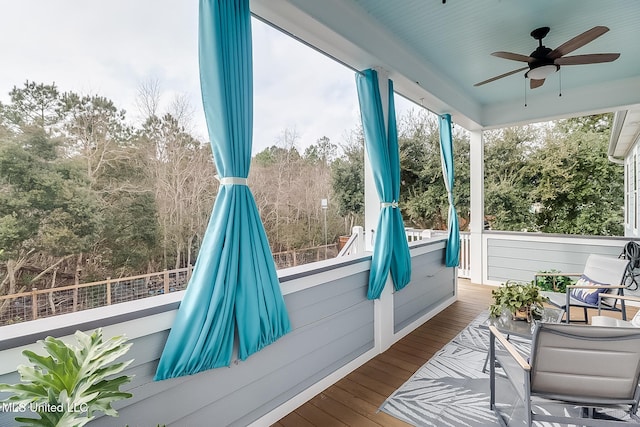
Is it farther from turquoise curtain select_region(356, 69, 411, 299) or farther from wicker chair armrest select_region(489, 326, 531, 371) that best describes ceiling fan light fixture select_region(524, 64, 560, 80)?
wicker chair armrest select_region(489, 326, 531, 371)

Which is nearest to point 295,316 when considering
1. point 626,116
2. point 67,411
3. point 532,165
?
point 67,411

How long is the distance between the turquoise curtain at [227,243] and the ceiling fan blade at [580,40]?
2.44 m

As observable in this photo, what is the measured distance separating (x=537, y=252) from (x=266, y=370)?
481cm

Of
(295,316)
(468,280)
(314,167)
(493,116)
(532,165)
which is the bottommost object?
(468,280)

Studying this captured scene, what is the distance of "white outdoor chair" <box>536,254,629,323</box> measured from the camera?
9.67ft

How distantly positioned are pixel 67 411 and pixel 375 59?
2.91 meters

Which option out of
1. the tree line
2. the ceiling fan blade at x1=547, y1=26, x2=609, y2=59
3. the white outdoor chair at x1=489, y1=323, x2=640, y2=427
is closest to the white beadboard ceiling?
the ceiling fan blade at x1=547, y1=26, x2=609, y2=59

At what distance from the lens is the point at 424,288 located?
3.67 meters

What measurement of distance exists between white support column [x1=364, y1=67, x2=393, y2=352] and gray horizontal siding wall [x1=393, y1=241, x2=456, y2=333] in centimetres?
19

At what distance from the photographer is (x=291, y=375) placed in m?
2.05

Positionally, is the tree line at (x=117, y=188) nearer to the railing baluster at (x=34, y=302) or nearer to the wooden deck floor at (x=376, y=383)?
the railing baluster at (x=34, y=302)

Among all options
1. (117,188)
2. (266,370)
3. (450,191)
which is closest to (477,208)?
(450,191)

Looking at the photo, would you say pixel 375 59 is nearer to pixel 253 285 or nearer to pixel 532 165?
pixel 253 285

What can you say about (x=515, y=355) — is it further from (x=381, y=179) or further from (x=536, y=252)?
(x=536, y=252)
